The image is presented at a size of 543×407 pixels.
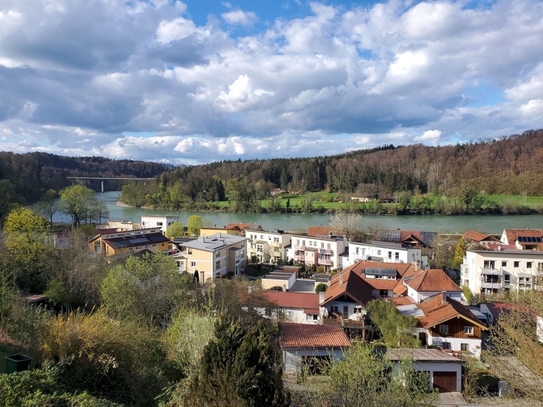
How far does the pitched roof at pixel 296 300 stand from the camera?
475 inches

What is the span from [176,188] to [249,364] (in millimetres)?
50172

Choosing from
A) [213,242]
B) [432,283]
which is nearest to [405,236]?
[432,283]

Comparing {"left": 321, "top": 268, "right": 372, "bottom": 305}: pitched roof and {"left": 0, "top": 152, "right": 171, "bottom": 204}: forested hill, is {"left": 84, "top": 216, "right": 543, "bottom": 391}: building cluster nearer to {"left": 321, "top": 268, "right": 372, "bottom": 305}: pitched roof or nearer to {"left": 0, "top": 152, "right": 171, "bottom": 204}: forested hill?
{"left": 321, "top": 268, "right": 372, "bottom": 305}: pitched roof

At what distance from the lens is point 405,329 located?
9805 mm

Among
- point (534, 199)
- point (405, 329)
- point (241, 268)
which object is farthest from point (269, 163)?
point (405, 329)

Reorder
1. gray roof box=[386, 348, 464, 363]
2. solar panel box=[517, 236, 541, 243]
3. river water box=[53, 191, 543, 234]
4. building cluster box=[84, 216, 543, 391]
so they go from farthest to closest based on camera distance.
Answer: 1. river water box=[53, 191, 543, 234]
2. solar panel box=[517, 236, 541, 243]
3. building cluster box=[84, 216, 543, 391]
4. gray roof box=[386, 348, 464, 363]

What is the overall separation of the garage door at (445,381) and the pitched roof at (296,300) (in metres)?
4.28

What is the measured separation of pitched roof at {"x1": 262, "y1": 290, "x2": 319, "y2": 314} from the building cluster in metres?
0.03

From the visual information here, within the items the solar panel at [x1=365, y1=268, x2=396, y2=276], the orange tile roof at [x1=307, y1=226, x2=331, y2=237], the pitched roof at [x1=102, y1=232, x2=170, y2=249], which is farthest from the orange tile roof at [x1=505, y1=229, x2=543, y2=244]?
the pitched roof at [x1=102, y1=232, x2=170, y2=249]

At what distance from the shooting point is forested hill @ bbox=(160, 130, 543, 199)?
171ft

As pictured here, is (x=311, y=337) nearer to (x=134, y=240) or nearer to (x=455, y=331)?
(x=455, y=331)

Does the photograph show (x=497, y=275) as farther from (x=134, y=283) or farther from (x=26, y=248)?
(x=26, y=248)

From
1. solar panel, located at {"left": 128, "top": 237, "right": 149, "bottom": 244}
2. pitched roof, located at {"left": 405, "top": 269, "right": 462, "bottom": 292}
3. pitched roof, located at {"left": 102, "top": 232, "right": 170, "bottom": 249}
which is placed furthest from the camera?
solar panel, located at {"left": 128, "top": 237, "right": 149, "bottom": 244}

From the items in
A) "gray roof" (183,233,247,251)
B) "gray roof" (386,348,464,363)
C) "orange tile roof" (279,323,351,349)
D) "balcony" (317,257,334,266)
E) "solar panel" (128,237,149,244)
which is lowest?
"balcony" (317,257,334,266)
